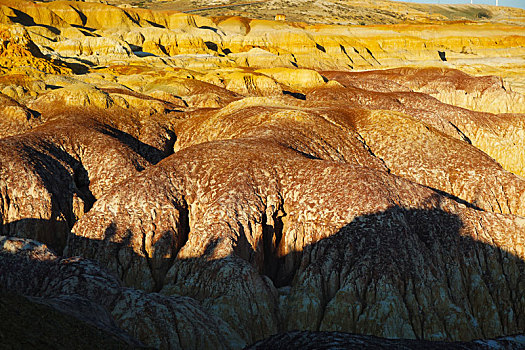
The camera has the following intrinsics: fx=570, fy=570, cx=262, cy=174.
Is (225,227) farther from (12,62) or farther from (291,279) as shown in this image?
(12,62)

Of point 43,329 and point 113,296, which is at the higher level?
point 113,296

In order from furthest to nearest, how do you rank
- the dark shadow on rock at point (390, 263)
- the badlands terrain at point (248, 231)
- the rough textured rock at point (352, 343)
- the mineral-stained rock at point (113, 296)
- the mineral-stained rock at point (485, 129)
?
the mineral-stained rock at point (485, 129), the dark shadow on rock at point (390, 263), the badlands terrain at point (248, 231), the mineral-stained rock at point (113, 296), the rough textured rock at point (352, 343)

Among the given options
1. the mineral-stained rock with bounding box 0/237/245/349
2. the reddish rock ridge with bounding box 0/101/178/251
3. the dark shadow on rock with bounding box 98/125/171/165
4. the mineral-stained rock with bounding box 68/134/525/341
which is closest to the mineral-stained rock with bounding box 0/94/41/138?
the reddish rock ridge with bounding box 0/101/178/251

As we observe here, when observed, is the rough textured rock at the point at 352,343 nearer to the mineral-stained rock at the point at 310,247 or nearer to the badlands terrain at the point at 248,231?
the badlands terrain at the point at 248,231

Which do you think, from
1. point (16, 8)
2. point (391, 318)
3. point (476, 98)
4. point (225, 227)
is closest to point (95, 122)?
point (225, 227)

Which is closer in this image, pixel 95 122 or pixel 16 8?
pixel 95 122

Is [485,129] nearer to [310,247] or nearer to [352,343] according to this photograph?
[310,247]

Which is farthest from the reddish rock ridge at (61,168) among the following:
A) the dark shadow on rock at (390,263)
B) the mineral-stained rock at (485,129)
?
the mineral-stained rock at (485,129)

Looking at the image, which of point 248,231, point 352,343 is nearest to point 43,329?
point 352,343
